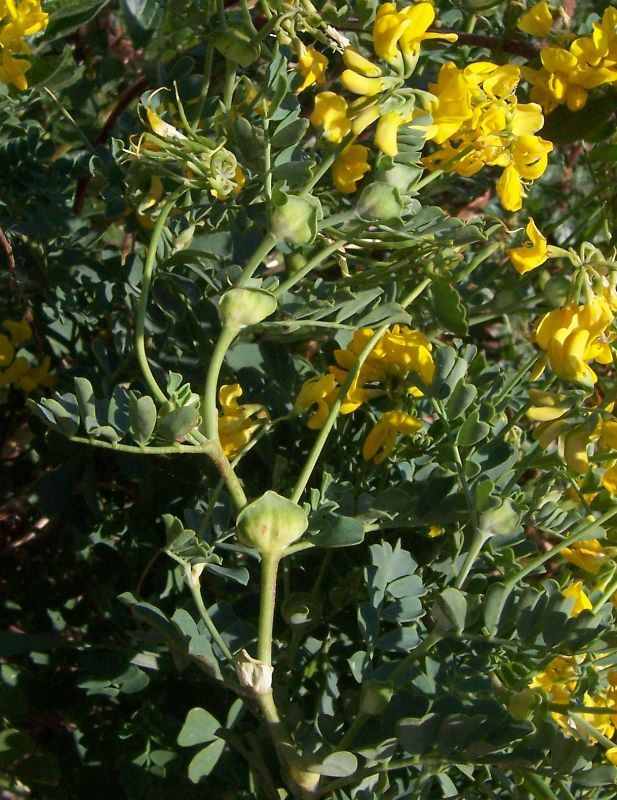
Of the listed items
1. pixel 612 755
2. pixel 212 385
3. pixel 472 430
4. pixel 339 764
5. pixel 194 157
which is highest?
pixel 194 157

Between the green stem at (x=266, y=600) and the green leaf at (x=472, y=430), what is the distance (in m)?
0.19

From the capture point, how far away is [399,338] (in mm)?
839

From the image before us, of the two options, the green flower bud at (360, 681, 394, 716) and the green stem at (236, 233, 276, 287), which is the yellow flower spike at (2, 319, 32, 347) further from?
the green flower bud at (360, 681, 394, 716)

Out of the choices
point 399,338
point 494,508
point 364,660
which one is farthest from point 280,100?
point 364,660

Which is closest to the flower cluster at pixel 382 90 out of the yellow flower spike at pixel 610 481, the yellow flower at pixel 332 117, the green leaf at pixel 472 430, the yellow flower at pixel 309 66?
the yellow flower at pixel 332 117

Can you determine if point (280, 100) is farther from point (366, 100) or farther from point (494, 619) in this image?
point (494, 619)

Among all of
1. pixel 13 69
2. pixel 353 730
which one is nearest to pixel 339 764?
pixel 353 730

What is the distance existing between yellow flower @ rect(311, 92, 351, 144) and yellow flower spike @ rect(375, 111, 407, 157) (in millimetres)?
28

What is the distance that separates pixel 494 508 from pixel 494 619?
0.09 metres

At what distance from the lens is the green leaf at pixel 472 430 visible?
0.77 metres

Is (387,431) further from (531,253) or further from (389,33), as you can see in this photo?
(389,33)

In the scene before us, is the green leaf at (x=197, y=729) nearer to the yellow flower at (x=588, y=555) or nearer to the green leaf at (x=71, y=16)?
the yellow flower at (x=588, y=555)

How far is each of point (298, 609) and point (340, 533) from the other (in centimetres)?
13

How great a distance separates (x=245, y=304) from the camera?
0.68 metres
